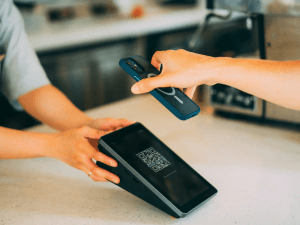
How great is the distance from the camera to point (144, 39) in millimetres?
2455

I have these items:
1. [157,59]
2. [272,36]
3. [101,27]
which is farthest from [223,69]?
[101,27]

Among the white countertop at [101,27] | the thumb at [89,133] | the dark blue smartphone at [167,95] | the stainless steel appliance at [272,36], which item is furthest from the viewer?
the white countertop at [101,27]

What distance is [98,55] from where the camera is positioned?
85.9 inches

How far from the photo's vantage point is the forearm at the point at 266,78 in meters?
0.59

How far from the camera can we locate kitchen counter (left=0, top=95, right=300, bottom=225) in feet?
2.01

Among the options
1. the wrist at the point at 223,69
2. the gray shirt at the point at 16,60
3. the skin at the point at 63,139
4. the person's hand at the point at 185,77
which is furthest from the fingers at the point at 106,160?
the gray shirt at the point at 16,60

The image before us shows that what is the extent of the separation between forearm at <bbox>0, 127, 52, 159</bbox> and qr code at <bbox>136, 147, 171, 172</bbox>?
0.23 m

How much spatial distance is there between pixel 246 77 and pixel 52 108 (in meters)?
0.56

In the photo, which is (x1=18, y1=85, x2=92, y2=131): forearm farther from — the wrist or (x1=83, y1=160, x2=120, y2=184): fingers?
the wrist

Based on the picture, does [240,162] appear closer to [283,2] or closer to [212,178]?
[212,178]

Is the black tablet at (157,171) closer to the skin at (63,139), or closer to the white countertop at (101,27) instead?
the skin at (63,139)

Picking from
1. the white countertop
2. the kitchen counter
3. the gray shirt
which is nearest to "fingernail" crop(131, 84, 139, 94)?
the kitchen counter

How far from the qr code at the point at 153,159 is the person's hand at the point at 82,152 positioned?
0.20 ft

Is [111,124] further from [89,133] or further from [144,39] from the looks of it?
[144,39]
